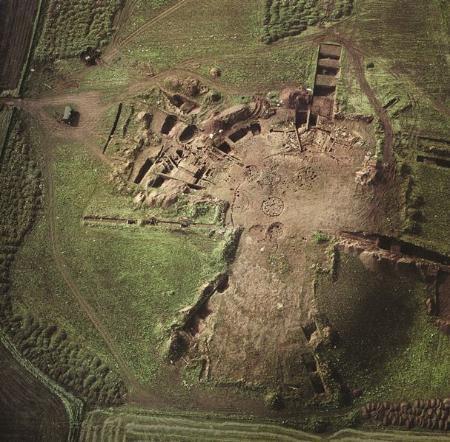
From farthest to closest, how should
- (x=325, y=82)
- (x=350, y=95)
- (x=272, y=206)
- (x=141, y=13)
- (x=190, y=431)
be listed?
1. (x=141, y=13)
2. (x=325, y=82)
3. (x=350, y=95)
4. (x=272, y=206)
5. (x=190, y=431)

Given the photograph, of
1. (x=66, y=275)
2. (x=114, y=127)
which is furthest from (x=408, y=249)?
(x=114, y=127)

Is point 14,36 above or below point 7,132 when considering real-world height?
above

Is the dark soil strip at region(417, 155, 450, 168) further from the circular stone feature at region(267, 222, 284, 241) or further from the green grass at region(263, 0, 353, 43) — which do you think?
the green grass at region(263, 0, 353, 43)

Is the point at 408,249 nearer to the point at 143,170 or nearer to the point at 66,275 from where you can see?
the point at 143,170

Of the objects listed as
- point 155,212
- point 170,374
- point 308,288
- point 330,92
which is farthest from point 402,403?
point 330,92

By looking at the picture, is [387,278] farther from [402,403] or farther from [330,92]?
[330,92]

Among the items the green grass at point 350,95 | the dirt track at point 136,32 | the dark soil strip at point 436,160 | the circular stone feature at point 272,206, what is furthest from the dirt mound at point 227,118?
the dark soil strip at point 436,160
